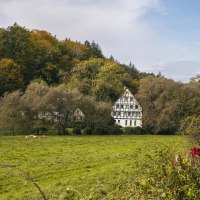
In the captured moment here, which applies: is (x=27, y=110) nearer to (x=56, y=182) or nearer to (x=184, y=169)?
Answer: (x=56, y=182)

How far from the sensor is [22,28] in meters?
94.6

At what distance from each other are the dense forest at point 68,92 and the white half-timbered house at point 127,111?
3.07 meters

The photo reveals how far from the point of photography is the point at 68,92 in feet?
198

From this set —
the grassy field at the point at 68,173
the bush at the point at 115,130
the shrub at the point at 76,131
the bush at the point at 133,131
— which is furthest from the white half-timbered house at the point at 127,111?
the grassy field at the point at 68,173


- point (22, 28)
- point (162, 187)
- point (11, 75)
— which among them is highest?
point (22, 28)

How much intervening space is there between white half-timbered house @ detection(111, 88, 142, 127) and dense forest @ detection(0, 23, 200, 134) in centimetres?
307

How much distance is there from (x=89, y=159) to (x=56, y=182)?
894cm

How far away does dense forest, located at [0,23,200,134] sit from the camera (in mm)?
57375

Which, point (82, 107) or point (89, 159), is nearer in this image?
point (89, 159)

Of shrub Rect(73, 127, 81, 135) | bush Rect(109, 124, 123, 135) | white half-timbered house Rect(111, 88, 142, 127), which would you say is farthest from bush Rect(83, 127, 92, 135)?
white half-timbered house Rect(111, 88, 142, 127)

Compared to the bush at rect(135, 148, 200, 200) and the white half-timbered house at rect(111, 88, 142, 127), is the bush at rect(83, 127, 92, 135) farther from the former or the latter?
the bush at rect(135, 148, 200, 200)

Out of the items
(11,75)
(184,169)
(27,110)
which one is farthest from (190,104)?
(184,169)

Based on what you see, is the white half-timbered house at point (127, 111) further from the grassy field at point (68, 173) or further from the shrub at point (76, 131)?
the grassy field at point (68, 173)

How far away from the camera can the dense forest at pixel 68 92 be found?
188 feet
